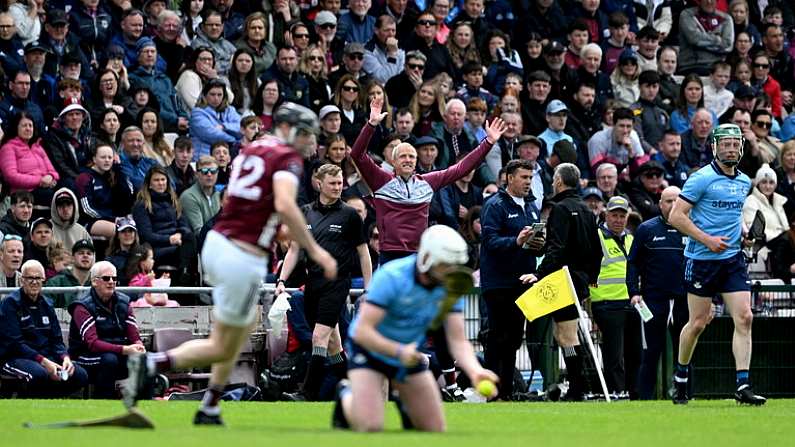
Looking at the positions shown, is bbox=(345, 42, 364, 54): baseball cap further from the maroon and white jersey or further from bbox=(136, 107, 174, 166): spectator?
the maroon and white jersey

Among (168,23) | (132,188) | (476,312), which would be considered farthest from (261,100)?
(476,312)

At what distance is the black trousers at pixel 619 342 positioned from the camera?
18719 millimetres

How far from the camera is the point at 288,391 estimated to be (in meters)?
17.7

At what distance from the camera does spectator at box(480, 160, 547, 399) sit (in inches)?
684

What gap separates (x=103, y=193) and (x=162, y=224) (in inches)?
31.4

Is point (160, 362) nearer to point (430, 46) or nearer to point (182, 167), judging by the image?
point (182, 167)

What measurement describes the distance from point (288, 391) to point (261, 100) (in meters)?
5.76

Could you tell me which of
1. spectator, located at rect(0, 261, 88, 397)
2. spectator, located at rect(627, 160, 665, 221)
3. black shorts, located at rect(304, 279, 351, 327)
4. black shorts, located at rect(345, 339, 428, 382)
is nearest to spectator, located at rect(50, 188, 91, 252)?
spectator, located at rect(0, 261, 88, 397)

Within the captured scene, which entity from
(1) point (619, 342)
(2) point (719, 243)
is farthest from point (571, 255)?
(2) point (719, 243)

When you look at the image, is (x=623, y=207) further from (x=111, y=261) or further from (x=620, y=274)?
(x=111, y=261)

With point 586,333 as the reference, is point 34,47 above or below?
above

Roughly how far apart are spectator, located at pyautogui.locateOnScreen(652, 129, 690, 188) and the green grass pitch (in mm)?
7523

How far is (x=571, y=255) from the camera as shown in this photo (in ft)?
58.3

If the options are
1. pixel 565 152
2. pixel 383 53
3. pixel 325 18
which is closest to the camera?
pixel 565 152
